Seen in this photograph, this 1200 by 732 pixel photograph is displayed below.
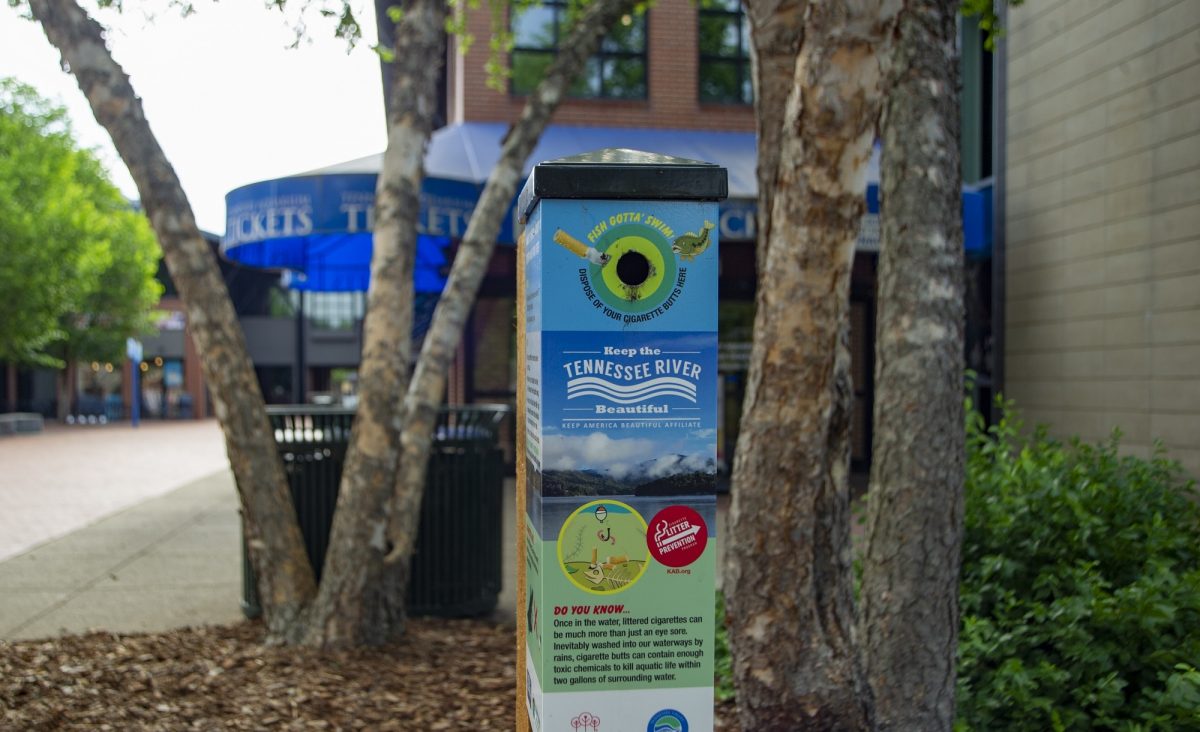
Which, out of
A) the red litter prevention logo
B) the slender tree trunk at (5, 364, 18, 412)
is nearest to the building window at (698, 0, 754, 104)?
the red litter prevention logo

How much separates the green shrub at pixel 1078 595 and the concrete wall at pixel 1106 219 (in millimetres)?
972

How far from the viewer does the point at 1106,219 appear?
6746mm

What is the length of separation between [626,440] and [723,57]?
41.5 ft

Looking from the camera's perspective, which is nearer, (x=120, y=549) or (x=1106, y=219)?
(x=1106, y=219)

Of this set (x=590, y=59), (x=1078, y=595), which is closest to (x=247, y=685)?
(x=1078, y=595)

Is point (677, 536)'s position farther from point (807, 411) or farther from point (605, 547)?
point (807, 411)

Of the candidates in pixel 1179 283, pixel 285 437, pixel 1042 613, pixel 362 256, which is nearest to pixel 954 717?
pixel 1042 613

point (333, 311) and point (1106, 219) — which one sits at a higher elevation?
point (333, 311)

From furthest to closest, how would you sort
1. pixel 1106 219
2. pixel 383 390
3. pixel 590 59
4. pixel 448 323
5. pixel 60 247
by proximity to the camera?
1. pixel 60 247
2. pixel 590 59
3. pixel 1106 219
4. pixel 448 323
5. pixel 383 390

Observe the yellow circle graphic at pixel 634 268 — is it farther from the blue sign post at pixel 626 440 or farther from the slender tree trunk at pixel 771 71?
the slender tree trunk at pixel 771 71

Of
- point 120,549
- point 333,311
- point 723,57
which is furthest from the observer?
point 333,311

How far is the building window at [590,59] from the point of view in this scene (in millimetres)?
13742

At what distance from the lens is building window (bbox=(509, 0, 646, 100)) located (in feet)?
45.1

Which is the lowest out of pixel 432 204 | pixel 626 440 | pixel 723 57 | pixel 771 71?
pixel 626 440
